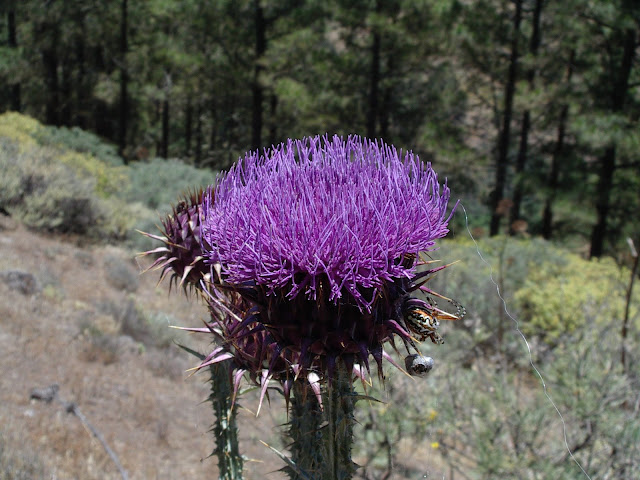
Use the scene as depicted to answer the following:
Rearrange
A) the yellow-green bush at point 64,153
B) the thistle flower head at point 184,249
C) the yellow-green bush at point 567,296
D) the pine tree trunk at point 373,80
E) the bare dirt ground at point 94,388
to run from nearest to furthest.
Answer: the thistle flower head at point 184,249, the bare dirt ground at point 94,388, the yellow-green bush at point 567,296, the yellow-green bush at point 64,153, the pine tree trunk at point 373,80

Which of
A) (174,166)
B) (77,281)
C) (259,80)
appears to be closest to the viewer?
(77,281)

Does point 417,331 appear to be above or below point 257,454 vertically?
above

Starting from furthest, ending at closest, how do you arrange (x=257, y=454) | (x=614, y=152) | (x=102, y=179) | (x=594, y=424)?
(x=614, y=152)
(x=102, y=179)
(x=257, y=454)
(x=594, y=424)

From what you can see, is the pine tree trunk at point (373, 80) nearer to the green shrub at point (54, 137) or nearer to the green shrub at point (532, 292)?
the green shrub at point (532, 292)

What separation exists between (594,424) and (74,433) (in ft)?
14.7

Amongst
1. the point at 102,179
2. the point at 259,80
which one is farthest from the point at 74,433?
the point at 259,80

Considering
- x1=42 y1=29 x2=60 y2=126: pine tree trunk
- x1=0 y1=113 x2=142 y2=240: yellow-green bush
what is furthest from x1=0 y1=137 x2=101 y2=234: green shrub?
x1=42 y1=29 x2=60 y2=126: pine tree trunk

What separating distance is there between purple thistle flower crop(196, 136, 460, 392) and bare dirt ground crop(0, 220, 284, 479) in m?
1.75

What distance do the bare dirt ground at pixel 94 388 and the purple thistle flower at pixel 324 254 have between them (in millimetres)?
1749

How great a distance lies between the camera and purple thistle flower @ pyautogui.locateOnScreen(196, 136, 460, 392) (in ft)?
5.49

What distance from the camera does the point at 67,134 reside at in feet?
67.1

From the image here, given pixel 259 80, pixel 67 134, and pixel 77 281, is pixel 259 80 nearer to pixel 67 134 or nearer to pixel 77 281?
pixel 67 134

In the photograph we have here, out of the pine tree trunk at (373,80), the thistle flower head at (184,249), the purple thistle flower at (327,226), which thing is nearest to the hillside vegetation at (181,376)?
the purple thistle flower at (327,226)

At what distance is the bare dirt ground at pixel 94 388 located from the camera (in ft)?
14.5
